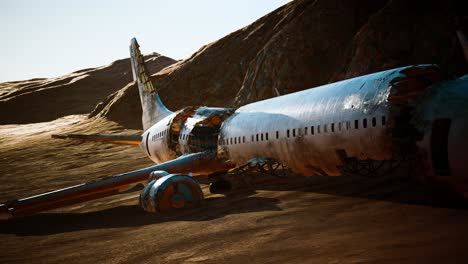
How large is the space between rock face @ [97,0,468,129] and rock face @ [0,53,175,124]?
3356cm

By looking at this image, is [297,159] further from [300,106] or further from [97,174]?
[97,174]

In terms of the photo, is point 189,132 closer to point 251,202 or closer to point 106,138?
point 106,138

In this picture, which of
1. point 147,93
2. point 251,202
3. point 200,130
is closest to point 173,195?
point 251,202

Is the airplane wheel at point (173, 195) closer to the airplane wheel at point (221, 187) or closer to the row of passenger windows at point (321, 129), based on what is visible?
the airplane wheel at point (221, 187)

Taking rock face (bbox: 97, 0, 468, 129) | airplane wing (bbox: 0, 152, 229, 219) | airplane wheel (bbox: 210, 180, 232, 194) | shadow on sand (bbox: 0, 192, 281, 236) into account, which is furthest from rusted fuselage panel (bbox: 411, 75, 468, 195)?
rock face (bbox: 97, 0, 468, 129)

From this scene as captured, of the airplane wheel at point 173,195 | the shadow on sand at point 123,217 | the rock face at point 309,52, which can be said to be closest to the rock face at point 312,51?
the rock face at point 309,52

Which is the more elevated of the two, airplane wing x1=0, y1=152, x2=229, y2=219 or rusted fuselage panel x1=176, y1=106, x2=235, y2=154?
rusted fuselage panel x1=176, y1=106, x2=235, y2=154

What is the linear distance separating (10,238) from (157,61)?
122 meters

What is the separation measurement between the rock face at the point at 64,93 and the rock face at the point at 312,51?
1321 inches

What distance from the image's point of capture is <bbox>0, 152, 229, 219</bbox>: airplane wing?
682 inches

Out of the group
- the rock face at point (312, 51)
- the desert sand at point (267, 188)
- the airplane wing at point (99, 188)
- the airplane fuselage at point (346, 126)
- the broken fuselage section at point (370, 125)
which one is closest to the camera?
the desert sand at point (267, 188)

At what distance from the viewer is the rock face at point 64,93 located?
309ft

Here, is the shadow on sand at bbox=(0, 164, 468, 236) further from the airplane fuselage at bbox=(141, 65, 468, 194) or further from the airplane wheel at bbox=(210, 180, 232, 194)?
the airplane fuselage at bbox=(141, 65, 468, 194)

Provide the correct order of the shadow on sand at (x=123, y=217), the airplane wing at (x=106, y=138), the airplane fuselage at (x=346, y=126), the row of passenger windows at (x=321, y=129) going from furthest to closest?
the airplane wing at (x=106, y=138)
the shadow on sand at (x=123, y=217)
the row of passenger windows at (x=321, y=129)
the airplane fuselage at (x=346, y=126)
